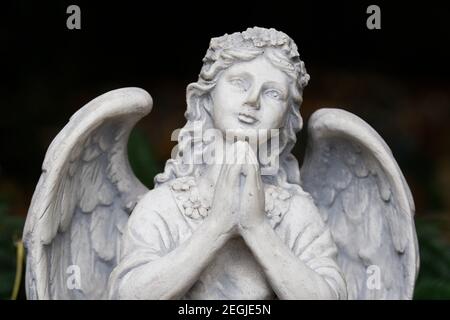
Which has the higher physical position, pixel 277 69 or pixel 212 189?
Result: pixel 277 69

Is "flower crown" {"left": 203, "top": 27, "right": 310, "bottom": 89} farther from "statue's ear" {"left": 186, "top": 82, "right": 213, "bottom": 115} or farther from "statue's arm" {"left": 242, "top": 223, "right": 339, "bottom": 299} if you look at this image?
"statue's arm" {"left": 242, "top": 223, "right": 339, "bottom": 299}

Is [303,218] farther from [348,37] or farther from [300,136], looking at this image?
[348,37]

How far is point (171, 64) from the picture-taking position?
285 inches

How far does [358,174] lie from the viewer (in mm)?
4156

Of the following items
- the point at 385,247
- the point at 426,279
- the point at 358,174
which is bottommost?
the point at 426,279

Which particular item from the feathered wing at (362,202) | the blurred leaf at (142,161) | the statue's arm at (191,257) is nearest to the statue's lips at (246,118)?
the statue's arm at (191,257)

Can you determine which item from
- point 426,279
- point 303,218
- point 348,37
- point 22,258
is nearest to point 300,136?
point 348,37

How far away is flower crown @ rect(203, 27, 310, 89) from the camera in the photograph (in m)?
3.82

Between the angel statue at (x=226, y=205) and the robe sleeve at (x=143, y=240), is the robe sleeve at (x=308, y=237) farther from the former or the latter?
the robe sleeve at (x=143, y=240)

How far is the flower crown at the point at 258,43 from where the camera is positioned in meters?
3.82

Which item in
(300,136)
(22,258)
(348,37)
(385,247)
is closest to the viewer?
(385,247)

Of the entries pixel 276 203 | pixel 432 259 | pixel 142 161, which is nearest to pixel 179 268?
pixel 276 203

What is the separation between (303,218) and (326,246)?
0.12m

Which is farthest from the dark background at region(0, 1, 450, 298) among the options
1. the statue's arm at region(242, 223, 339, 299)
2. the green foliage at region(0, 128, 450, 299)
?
the statue's arm at region(242, 223, 339, 299)
